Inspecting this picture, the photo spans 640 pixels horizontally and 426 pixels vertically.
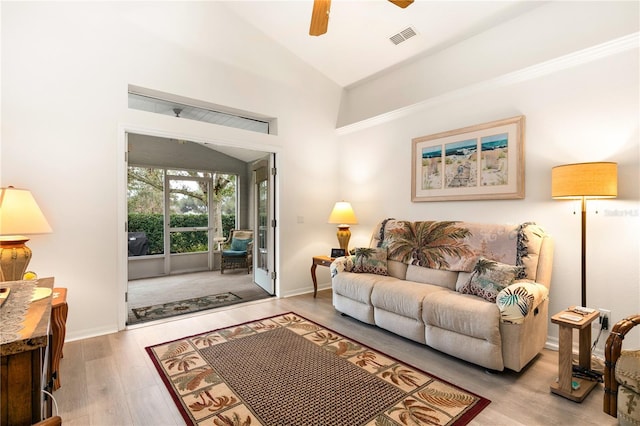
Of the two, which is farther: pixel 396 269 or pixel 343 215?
pixel 343 215

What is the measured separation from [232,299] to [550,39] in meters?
4.70

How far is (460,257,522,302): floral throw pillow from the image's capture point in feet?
8.30

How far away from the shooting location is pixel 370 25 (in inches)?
140

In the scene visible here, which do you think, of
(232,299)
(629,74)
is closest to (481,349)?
(629,74)

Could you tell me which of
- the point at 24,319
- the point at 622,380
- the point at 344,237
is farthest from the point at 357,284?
the point at 24,319

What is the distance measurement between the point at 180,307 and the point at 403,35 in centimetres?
434

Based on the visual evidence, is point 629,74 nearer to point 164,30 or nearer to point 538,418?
point 538,418

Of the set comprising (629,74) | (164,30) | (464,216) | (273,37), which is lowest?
(464,216)

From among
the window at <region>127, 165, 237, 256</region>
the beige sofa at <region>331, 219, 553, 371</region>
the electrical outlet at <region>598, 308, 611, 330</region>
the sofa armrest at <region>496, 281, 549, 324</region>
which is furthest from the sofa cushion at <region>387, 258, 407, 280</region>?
the window at <region>127, 165, 237, 256</region>

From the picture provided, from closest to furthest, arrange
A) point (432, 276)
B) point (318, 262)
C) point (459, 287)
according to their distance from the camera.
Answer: point (459, 287) < point (432, 276) < point (318, 262)

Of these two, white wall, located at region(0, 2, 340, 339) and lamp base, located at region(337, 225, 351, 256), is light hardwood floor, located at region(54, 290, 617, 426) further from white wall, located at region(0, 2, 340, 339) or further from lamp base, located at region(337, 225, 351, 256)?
lamp base, located at region(337, 225, 351, 256)

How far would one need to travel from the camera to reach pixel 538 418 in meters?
1.85

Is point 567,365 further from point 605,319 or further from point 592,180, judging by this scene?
point 592,180

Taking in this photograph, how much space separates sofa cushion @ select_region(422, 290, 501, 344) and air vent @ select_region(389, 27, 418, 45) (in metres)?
2.88
